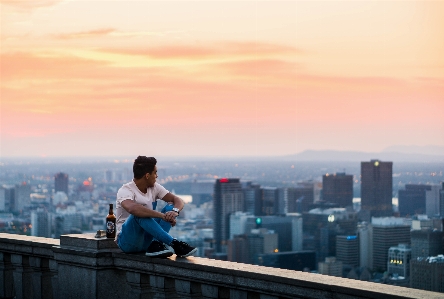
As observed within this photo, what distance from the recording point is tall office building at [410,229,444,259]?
186 m

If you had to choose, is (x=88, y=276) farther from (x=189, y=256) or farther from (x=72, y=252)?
(x=189, y=256)

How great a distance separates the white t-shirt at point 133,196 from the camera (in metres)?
7.84

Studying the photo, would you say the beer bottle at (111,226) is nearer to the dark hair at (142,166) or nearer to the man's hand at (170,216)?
the dark hair at (142,166)

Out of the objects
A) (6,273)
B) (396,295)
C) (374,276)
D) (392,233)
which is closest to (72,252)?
(6,273)

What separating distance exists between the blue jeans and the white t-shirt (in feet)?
0.68

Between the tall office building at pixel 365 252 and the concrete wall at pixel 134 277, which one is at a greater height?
the concrete wall at pixel 134 277

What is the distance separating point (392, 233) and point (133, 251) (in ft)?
648

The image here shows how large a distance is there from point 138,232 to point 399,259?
17965 centimetres

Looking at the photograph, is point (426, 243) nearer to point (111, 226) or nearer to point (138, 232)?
point (111, 226)

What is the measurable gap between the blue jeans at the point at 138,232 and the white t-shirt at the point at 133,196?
21 cm

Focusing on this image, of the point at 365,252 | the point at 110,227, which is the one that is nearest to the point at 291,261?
the point at 365,252

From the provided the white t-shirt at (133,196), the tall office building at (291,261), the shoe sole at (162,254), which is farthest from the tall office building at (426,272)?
the shoe sole at (162,254)

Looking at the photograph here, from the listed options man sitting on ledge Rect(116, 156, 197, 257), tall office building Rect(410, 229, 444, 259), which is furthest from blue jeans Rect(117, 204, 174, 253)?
tall office building Rect(410, 229, 444, 259)

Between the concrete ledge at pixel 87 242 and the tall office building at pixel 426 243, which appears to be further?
the tall office building at pixel 426 243
